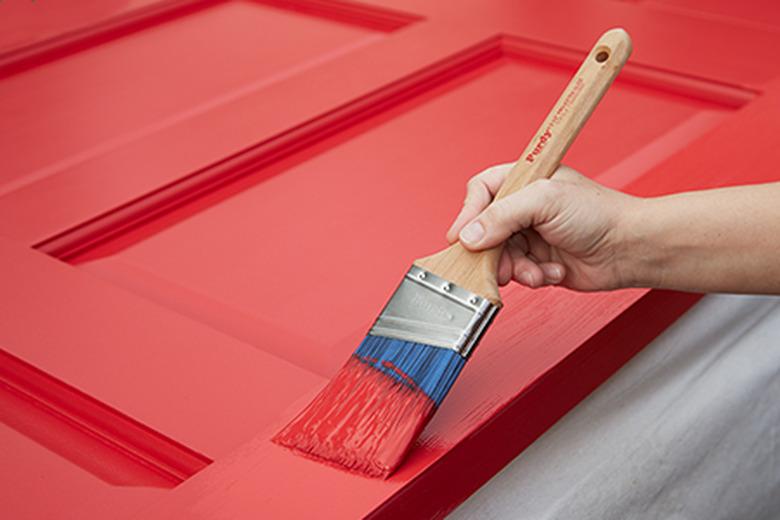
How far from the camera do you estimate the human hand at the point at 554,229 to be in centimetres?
90

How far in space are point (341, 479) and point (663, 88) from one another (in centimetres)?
100

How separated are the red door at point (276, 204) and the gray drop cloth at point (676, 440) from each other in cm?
5

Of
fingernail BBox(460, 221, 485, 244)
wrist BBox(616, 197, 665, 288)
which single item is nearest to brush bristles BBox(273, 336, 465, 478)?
fingernail BBox(460, 221, 485, 244)

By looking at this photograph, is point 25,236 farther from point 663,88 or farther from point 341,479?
point 663,88

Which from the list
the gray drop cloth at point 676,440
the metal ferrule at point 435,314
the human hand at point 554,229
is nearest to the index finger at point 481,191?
the human hand at point 554,229

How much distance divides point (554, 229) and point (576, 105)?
0.12 metres

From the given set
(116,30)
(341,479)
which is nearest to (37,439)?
(341,479)

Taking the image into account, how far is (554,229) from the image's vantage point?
0.93 metres

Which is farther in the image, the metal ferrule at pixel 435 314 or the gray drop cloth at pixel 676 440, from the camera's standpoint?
the gray drop cloth at pixel 676 440

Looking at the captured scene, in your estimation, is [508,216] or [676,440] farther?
[676,440]

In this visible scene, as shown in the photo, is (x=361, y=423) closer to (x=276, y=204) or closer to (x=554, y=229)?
(x=554, y=229)

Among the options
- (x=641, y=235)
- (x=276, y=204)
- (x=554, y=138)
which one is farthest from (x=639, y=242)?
(x=276, y=204)

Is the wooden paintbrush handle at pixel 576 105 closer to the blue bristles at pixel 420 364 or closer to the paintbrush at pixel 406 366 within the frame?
the paintbrush at pixel 406 366

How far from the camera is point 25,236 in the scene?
1180 mm
